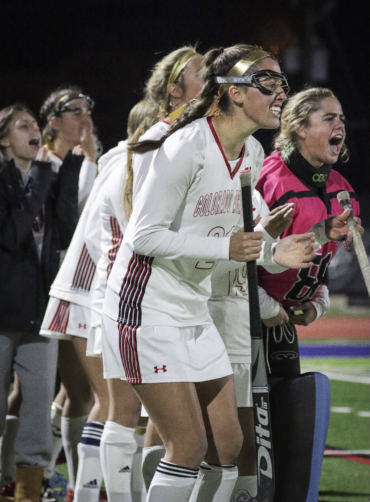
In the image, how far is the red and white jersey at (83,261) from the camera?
3.24 meters

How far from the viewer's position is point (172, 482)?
2.18 metres

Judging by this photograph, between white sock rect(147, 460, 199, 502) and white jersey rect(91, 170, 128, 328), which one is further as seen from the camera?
white jersey rect(91, 170, 128, 328)

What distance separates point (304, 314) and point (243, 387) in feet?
1.43

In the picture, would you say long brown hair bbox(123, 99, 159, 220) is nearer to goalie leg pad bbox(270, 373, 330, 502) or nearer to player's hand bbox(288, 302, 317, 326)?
player's hand bbox(288, 302, 317, 326)

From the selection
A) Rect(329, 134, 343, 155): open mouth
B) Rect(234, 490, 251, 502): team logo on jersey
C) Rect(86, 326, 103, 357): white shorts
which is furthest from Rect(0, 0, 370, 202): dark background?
Rect(234, 490, 251, 502): team logo on jersey

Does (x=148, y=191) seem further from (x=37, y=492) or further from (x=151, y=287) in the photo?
(x=37, y=492)

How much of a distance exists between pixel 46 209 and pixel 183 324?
1463mm

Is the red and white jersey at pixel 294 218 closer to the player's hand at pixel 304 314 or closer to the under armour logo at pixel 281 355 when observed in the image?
the player's hand at pixel 304 314

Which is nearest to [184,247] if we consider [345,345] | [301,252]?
[301,252]

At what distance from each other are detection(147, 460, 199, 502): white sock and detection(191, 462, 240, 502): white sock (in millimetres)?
210

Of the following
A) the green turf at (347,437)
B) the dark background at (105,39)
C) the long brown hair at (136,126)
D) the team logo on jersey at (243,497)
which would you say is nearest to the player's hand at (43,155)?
the long brown hair at (136,126)

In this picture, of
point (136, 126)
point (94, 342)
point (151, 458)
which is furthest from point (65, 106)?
point (151, 458)

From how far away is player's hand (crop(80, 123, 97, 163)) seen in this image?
4.00m

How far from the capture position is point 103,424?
3086mm
